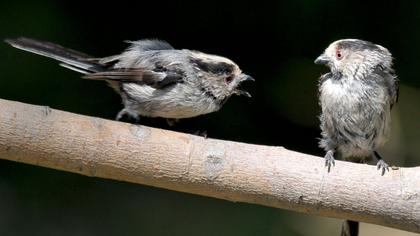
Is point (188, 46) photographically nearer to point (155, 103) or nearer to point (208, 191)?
point (155, 103)

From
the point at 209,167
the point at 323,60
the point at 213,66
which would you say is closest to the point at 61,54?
the point at 213,66

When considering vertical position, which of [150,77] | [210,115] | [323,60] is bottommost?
[150,77]

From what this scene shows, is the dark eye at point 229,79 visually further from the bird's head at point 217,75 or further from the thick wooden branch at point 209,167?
the thick wooden branch at point 209,167

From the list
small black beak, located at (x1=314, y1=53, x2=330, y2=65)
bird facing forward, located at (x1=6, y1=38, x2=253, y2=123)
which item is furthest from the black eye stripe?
small black beak, located at (x1=314, y1=53, x2=330, y2=65)

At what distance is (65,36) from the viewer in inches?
165

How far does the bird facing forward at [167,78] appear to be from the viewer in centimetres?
299

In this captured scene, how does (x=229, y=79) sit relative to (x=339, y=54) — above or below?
below

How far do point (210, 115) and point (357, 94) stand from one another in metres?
1.45

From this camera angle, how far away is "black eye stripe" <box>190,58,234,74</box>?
3.02 m

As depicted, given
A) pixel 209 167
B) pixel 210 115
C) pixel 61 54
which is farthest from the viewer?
pixel 210 115

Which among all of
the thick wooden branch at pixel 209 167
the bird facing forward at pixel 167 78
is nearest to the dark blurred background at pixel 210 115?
the bird facing forward at pixel 167 78

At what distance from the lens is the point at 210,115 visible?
4383 millimetres

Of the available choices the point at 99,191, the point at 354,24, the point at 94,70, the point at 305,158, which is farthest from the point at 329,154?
the point at 99,191

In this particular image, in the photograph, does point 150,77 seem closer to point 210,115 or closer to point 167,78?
point 167,78
